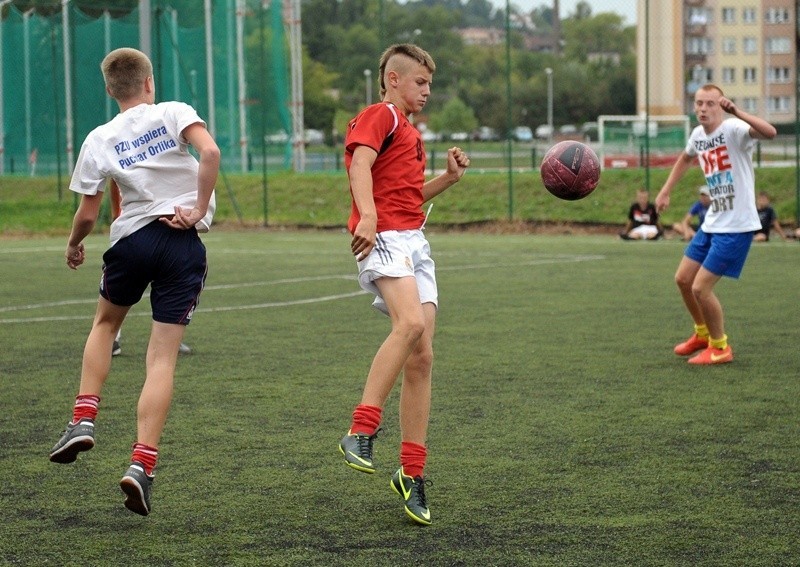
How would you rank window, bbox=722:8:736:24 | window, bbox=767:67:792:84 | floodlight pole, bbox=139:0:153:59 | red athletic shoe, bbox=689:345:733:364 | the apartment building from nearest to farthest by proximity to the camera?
red athletic shoe, bbox=689:345:733:364 → floodlight pole, bbox=139:0:153:59 → the apartment building → window, bbox=767:67:792:84 → window, bbox=722:8:736:24

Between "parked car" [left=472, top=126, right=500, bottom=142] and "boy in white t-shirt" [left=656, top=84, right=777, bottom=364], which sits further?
"parked car" [left=472, top=126, right=500, bottom=142]

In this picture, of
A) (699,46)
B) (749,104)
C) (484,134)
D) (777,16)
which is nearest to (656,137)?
(777,16)

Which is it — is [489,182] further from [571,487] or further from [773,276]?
[571,487]

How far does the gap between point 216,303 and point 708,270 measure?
5.66 metres

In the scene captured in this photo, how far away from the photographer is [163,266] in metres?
5.50

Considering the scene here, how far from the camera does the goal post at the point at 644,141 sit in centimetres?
2878

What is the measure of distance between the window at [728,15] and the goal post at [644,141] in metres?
20.6

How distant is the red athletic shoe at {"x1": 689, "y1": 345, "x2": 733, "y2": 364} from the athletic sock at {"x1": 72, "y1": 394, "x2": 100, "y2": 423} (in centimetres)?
484

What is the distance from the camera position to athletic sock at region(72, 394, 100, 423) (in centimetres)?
555

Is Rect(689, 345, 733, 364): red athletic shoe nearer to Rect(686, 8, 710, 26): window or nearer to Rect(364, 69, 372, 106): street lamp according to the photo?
Rect(686, 8, 710, 26): window

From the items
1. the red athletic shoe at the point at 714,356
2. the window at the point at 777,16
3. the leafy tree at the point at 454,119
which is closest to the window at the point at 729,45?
the window at the point at 777,16

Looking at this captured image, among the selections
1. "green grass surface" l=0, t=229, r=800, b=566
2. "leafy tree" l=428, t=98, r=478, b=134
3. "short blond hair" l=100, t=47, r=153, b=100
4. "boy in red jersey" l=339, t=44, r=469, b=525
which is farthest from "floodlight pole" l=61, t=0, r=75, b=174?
"leafy tree" l=428, t=98, r=478, b=134

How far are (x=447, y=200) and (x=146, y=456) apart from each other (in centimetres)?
2351

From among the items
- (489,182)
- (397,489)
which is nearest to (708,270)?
(397,489)
